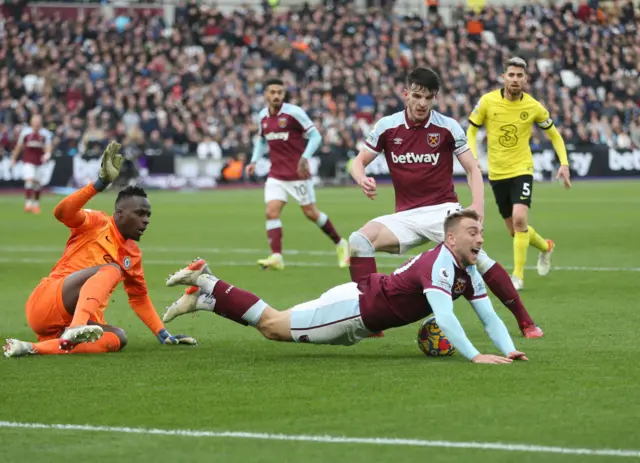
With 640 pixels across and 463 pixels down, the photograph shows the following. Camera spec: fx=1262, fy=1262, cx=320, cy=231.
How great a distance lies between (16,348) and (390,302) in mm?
2621

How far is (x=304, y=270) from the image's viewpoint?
16.0 meters

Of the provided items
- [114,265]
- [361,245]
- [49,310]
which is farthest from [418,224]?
[49,310]

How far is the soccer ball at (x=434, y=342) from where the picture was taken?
28.7ft

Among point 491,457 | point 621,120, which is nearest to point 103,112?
point 621,120

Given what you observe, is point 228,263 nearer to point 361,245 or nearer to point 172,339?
point 361,245

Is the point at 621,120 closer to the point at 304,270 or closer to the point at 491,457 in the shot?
the point at 304,270

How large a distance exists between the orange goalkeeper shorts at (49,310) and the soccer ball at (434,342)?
2.55 meters

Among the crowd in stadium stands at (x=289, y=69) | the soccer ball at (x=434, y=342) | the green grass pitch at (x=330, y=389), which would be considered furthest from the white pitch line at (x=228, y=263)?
the crowd in stadium stands at (x=289, y=69)

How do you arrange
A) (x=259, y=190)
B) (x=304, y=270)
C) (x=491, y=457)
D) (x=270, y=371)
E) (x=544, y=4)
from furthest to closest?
(x=544, y=4)
(x=259, y=190)
(x=304, y=270)
(x=270, y=371)
(x=491, y=457)

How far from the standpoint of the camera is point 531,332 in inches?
384

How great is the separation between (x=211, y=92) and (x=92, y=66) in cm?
385

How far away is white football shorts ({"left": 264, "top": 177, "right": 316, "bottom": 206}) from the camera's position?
1698 cm

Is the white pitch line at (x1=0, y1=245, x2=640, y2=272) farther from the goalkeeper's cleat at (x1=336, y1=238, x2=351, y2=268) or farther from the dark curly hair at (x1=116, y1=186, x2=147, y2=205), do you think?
the dark curly hair at (x1=116, y1=186, x2=147, y2=205)

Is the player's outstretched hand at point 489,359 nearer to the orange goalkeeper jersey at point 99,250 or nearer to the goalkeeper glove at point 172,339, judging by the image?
the goalkeeper glove at point 172,339
